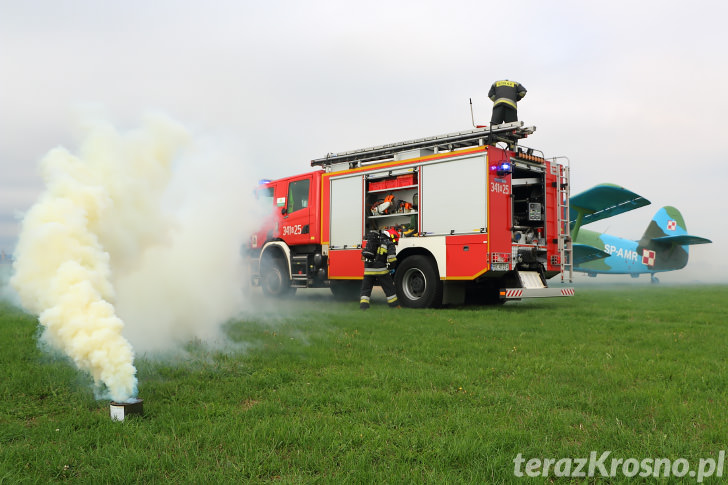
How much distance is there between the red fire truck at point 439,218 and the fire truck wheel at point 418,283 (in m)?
0.02

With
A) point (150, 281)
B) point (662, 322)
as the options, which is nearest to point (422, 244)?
Answer: point (662, 322)

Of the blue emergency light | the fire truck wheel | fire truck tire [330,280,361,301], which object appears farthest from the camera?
fire truck tire [330,280,361,301]

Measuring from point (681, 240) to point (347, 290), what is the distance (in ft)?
66.3

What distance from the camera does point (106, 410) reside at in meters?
3.92

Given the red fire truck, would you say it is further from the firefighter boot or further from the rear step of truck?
the firefighter boot

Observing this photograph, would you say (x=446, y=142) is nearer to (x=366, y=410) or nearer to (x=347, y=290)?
(x=347, y=290)

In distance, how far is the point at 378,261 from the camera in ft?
38.8

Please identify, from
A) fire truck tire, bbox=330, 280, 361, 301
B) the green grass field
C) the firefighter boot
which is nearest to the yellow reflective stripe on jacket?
the firefighter boot

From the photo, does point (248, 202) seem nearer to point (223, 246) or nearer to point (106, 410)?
point (223, 246)

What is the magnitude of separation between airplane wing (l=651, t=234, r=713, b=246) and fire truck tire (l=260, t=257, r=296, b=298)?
20680 mm

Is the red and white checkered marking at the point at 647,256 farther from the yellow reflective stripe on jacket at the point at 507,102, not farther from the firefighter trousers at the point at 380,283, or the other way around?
the firefighter trousers at the point at 380,283

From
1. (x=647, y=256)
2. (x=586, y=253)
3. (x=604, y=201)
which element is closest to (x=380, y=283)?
(x=604, y=201)

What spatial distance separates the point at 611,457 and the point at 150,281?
18.5 feet

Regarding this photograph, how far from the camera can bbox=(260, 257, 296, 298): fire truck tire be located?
14383 millimetres
